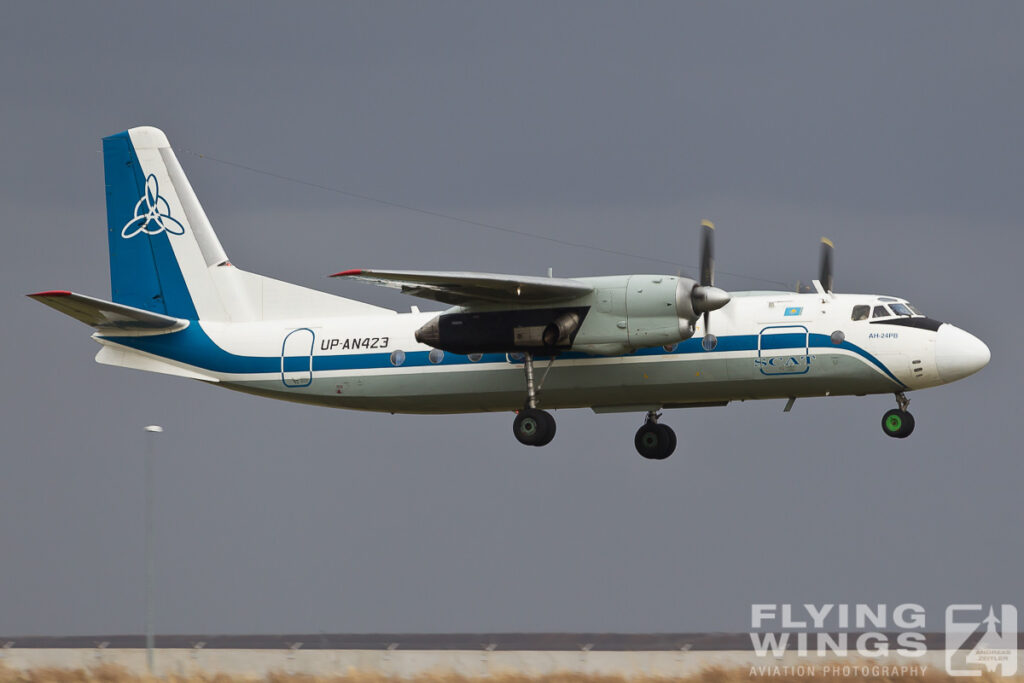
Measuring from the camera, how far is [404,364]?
29.6 m

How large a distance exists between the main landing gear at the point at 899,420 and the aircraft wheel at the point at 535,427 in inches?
229

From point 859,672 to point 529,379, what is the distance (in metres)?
7.45

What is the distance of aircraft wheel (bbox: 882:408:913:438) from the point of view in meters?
28.0

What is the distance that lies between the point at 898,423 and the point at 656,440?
4833 millimetres

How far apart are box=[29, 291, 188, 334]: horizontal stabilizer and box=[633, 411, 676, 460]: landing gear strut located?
907cm

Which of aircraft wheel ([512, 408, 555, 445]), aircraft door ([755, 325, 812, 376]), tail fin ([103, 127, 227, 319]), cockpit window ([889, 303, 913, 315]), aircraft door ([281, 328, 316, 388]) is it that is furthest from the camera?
tail fin ([103, 127, 227, 319])

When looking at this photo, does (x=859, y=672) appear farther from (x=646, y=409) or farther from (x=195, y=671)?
(x=195, y=671)

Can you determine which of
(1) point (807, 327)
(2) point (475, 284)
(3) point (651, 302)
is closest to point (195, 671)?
(2) point (475, 284)

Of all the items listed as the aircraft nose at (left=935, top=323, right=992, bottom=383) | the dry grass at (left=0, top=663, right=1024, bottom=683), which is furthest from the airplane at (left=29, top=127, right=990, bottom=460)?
the dry grass at (left=0, top=663, right=1024, bottom=683)

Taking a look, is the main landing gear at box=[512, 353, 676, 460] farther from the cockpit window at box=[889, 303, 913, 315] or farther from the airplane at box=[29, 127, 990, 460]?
the cockpit window at box=[889, 303, 913, 315]

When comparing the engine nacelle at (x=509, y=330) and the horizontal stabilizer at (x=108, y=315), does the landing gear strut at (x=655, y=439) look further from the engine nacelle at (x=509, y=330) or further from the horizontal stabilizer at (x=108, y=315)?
the horizontal stabilizer at (x=108, y=315)

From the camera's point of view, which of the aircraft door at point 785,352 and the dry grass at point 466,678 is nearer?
the dry grass at point 466,678

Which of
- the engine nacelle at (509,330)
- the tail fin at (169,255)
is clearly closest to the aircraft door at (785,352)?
the engine nacelle at (509,330)

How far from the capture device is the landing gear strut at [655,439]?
101 ft
